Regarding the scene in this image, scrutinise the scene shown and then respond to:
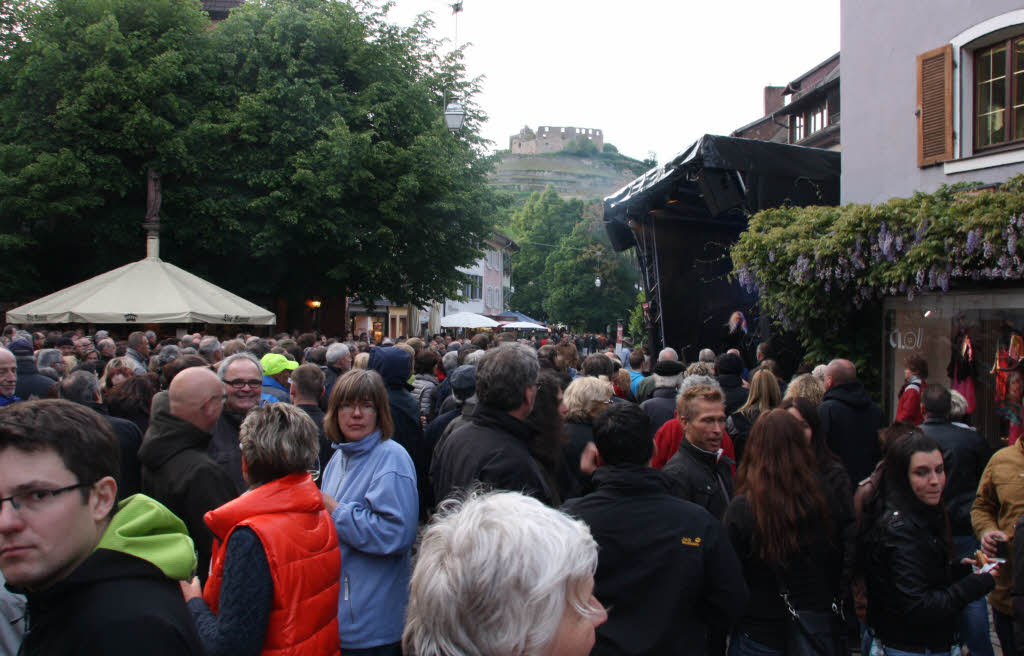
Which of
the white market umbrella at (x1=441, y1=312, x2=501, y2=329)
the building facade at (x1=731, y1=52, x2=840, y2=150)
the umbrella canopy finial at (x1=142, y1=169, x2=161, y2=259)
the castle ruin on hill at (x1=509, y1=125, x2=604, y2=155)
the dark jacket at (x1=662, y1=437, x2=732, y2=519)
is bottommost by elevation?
the dark jacket at (x1=662, y1=437, x2=732, y2=519)

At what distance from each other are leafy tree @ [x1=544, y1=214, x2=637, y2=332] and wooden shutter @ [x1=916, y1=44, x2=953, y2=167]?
136 ft

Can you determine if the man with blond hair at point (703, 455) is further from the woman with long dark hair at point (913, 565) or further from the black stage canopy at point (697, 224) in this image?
the black stage canopy at point (697, 224)

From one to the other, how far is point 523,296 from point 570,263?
1683cm

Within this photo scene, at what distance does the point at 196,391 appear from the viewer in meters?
3.55

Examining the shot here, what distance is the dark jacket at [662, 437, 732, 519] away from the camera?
3998 millimetres

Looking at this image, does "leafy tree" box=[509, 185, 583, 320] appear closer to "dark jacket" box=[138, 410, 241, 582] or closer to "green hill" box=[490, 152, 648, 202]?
"green hill" box=[490, 152, 648, 202]

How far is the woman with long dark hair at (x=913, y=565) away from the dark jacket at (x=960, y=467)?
1.32 meters

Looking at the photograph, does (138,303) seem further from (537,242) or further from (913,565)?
(537,242)

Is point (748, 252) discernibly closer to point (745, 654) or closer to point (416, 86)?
point (745, 654)

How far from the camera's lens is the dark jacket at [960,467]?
185 inches

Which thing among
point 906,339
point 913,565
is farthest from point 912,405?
point 913,565

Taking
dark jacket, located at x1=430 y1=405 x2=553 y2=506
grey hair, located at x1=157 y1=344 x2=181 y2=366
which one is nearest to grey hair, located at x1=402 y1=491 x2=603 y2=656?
dark jacket, located at x1=430 y1=405 x2=553 y2=506

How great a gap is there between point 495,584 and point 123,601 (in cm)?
81

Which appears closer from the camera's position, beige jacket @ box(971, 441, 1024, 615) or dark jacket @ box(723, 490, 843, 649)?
dark jacket @ box(723, 490, 843, 649)
